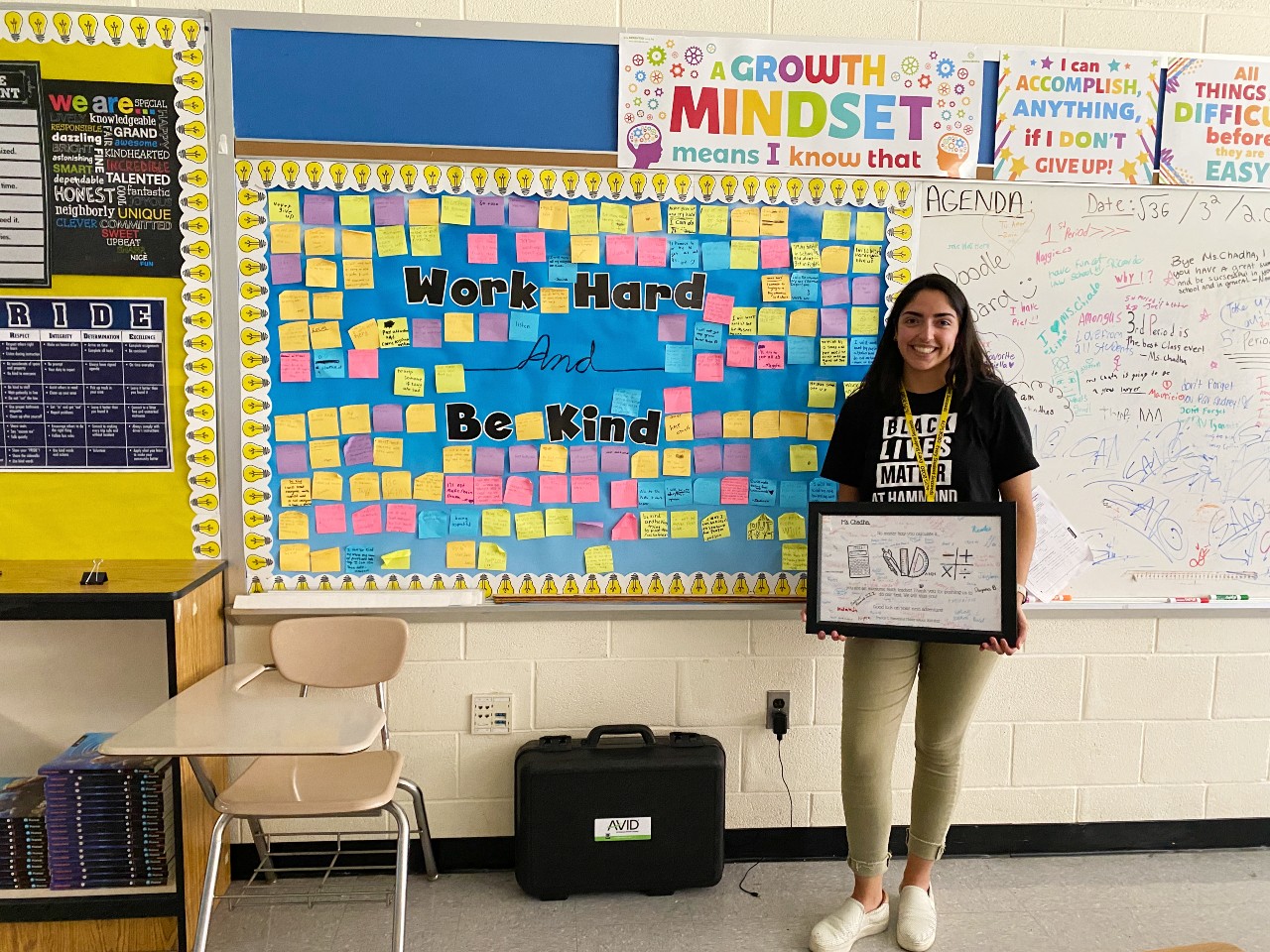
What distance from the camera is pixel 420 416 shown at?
7.34 feet

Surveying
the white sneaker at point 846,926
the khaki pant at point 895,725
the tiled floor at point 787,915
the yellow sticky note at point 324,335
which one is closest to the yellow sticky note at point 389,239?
the yellow sticky note at point 324,335

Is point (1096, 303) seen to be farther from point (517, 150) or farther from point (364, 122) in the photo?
point (364, 122)

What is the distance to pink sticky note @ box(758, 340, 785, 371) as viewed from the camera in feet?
7.50

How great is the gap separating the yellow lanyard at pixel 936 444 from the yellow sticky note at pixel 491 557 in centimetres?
113

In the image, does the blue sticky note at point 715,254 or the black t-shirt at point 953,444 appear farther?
the blue sticky note at point 715,254

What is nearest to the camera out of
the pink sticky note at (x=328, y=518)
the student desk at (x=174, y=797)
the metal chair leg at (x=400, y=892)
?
the metal chair leg at (x=400, y=892)

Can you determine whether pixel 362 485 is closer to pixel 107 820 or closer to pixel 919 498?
pixel 107 820

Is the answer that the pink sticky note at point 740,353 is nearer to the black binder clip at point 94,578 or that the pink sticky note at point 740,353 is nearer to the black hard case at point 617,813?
the black hard case at point 617,813

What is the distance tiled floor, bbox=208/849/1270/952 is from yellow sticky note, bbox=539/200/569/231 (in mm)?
1848

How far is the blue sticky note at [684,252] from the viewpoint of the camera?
2240 mm

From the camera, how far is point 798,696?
2.40m

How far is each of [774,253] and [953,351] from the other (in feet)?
1.88

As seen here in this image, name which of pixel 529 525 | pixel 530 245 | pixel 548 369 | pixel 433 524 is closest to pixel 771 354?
pixel 548 369

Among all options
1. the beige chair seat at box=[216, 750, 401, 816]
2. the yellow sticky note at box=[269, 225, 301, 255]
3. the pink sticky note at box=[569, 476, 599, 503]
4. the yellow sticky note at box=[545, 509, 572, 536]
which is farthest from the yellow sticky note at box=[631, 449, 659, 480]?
the yellow sticky note at box=[269, 225, 301, 255]
